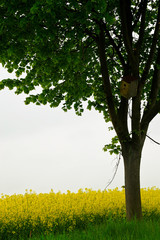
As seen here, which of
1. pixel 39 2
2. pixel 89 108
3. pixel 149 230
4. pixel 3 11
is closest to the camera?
pixel 39 2

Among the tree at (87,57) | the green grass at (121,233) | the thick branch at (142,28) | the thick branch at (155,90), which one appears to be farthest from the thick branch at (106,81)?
the green grass at (121,233)

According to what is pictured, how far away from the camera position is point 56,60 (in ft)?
28.0

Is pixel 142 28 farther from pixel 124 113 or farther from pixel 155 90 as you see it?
pixel 124 113

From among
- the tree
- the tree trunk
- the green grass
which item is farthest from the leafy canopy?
the green grass

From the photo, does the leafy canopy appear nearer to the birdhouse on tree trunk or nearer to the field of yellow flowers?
the birdhouse on tree trunk

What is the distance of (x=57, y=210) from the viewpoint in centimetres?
1043

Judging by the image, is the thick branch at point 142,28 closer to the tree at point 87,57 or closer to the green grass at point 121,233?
the tree at point 87,57

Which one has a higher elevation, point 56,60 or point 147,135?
point 56,60

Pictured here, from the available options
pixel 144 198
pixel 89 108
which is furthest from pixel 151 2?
pixel 144 198

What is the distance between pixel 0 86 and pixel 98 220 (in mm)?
5504

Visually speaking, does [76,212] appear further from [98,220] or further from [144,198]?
[144,198]

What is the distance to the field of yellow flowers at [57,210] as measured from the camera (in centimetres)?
969

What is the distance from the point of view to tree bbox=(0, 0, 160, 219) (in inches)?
294

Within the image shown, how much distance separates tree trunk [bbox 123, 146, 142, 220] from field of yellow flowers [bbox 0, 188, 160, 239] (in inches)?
28.5
